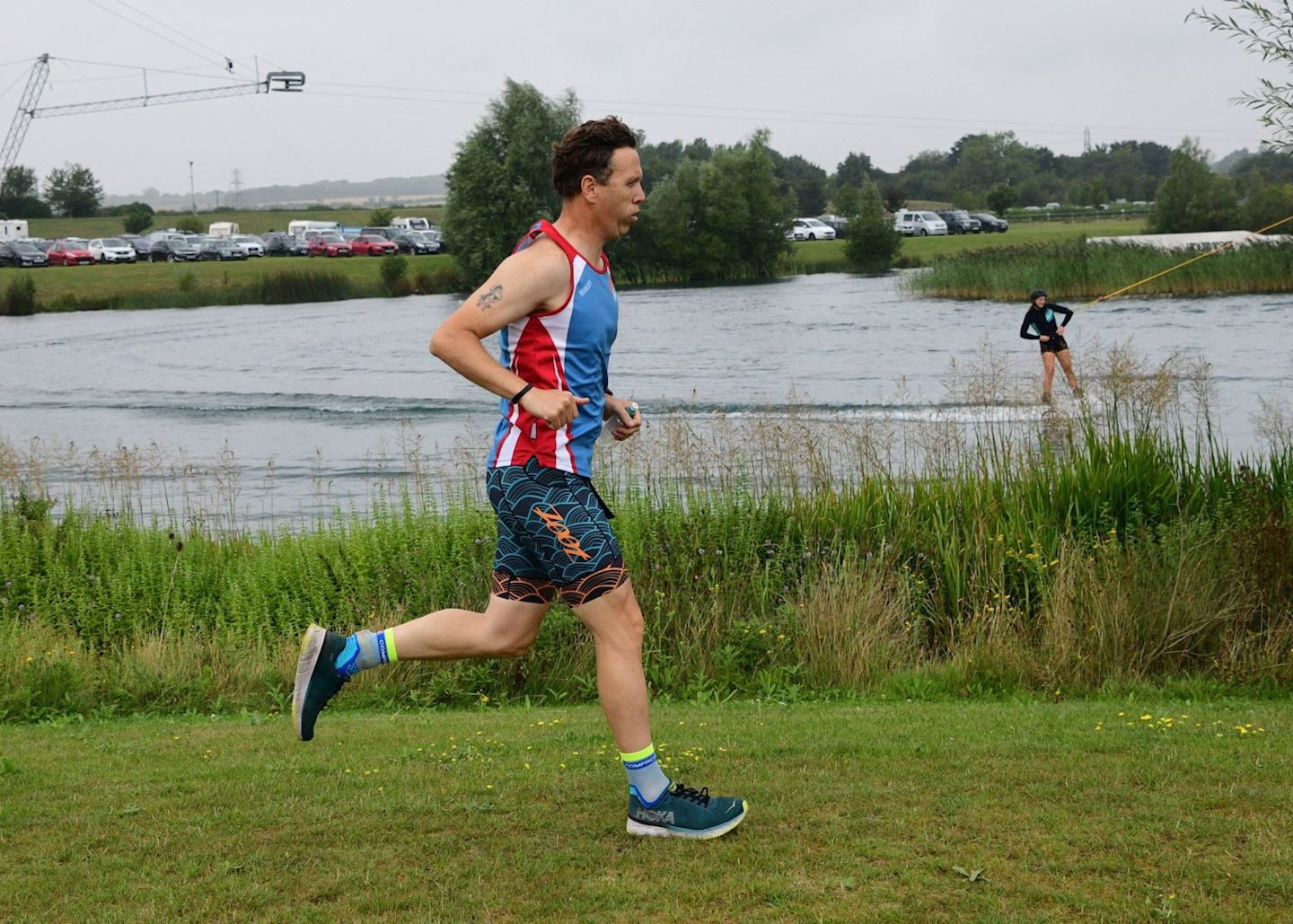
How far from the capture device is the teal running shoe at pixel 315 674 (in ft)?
16.7

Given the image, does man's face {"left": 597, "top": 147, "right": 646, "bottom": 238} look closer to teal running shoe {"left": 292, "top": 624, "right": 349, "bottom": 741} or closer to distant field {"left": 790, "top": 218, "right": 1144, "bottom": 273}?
teal running shoe {"left": 292, "top": 624, "right": 349, "bottom": 741}

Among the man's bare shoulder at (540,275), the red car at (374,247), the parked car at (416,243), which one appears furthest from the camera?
the parked car at (416,243)

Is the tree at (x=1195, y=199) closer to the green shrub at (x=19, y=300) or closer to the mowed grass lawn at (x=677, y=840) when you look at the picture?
the green shrub at (x=19, y=300)

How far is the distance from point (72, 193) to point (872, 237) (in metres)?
93.1

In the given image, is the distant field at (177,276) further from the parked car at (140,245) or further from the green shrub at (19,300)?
→ the parked car at (140,245)

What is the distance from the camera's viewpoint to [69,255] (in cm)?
7938

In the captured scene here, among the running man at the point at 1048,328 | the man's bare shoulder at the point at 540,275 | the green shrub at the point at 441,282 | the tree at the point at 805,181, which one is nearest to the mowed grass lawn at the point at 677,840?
the man's bare shoulder at the point at 540,275

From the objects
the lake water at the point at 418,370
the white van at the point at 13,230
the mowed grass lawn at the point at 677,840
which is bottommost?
the lake water at the point at 418,370

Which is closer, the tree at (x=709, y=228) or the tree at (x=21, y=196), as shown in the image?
the tree at (x=709, y=228)

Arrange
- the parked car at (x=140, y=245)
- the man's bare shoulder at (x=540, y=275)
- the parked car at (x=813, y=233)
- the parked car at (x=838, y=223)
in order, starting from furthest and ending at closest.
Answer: the parked car at (x=838, y=223) → the parked car at (x=813, y=233) → the parked car at (x=140, y=245) → the man's bare shoulder at (x=540, y=275)

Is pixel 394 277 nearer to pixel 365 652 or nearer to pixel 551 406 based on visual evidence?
pixel 365 652

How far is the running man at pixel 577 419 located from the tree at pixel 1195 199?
284 feet

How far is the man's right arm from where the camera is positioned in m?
4.41

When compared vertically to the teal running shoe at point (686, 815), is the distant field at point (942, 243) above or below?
above
